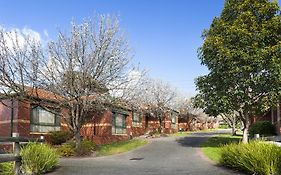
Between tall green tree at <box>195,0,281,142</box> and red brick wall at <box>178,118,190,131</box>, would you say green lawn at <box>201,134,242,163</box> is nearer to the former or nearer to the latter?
tall green tree at <box>195,0,281,142</box>

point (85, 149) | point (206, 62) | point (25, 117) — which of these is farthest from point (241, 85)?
point (25, 117)

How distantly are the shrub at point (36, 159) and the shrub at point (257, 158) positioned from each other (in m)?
6.97

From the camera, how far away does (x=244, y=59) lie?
20.7m

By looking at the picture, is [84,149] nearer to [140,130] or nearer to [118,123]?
[118,123]

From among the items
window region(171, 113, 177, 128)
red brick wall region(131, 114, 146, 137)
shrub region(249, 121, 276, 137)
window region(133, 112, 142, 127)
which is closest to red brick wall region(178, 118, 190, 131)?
window region(171, 113, 177, 128)

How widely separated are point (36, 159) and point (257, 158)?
7445mm

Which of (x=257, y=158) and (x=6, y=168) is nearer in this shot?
(x=257, y=158)

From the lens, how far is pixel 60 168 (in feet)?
47.6

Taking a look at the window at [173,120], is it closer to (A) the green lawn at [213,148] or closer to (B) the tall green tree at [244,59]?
(A) the green lawn at [213,148]

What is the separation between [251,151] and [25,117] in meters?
20.2

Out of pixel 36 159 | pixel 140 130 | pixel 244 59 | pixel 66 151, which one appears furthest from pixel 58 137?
pixel 36 159

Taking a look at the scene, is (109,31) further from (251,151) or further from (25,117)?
(251,151)

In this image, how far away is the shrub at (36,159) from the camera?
11.9 metres

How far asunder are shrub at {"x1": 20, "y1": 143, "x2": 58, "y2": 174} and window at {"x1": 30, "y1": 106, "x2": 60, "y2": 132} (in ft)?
53.1
